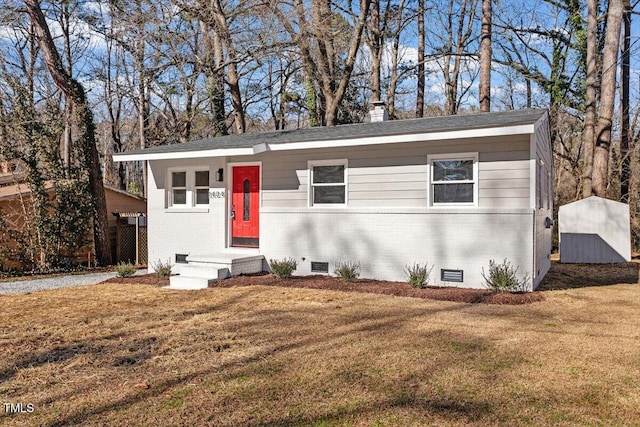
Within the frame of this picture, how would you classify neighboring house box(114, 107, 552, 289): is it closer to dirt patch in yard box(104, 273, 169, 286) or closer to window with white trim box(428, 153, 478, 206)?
window with white trim box(428, 153, 478, 206)

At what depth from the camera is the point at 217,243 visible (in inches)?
421

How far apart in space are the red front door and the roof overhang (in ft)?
2.23

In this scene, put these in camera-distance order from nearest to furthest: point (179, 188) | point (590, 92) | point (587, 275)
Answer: point (587, 275)
point (179, 188)
point (590, 92)

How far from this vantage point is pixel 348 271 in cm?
891

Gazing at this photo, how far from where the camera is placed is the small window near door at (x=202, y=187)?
10.9 meters

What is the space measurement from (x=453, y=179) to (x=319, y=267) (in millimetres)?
3195

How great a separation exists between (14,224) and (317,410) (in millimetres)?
11852

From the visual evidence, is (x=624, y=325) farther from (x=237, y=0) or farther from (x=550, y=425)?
(x=237, y=0)

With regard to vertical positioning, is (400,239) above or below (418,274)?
above

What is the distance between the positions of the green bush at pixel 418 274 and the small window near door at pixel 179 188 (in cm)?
552

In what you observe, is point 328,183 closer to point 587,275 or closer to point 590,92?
point 587,275

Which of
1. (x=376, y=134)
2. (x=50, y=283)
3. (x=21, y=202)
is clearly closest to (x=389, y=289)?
(x=376, y=134)

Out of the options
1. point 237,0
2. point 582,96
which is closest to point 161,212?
point 237,0

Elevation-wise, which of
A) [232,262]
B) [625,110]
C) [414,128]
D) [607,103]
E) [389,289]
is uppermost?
[625,110]
